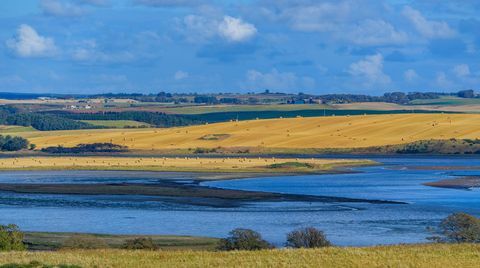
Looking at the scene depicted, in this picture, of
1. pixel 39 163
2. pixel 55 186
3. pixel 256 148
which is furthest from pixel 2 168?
pixel 256 148

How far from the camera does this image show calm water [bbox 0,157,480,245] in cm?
5322

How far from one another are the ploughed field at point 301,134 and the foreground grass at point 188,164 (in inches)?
918

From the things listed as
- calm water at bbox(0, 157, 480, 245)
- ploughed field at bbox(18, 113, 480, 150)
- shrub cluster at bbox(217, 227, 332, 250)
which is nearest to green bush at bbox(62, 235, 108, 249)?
shrub cluster at bbox(217, 227, 332, 250)

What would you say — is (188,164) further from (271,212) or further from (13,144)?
(271,212)

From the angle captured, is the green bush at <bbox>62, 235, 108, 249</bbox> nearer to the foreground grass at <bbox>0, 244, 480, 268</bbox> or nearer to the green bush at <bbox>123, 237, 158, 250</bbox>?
the green bush at <bbox>123, 237, 158, 250</bbox>

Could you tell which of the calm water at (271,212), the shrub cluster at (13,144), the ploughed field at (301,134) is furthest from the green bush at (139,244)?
the shrub cluster at (13,144)

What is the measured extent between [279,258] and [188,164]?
9010cm

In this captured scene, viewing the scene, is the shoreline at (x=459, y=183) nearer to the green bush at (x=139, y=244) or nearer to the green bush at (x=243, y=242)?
the green bush at (x=243, y=242)

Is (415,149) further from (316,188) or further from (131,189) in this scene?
(131,189)

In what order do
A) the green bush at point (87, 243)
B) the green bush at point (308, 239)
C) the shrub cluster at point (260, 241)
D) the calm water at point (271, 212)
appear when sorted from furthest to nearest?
the calm water at point (271, 212) < the green bush at point (87, 243) < the green bush at point (308, 239) < the shrub cluster at point (260, 241)

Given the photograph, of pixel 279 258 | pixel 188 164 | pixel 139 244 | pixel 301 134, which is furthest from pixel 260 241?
pixel 301 134

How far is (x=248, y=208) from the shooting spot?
220 ft

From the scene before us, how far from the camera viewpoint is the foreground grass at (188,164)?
111 meters

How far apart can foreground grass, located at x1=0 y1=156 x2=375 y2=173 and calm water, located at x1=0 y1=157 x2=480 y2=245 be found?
14.8 m
